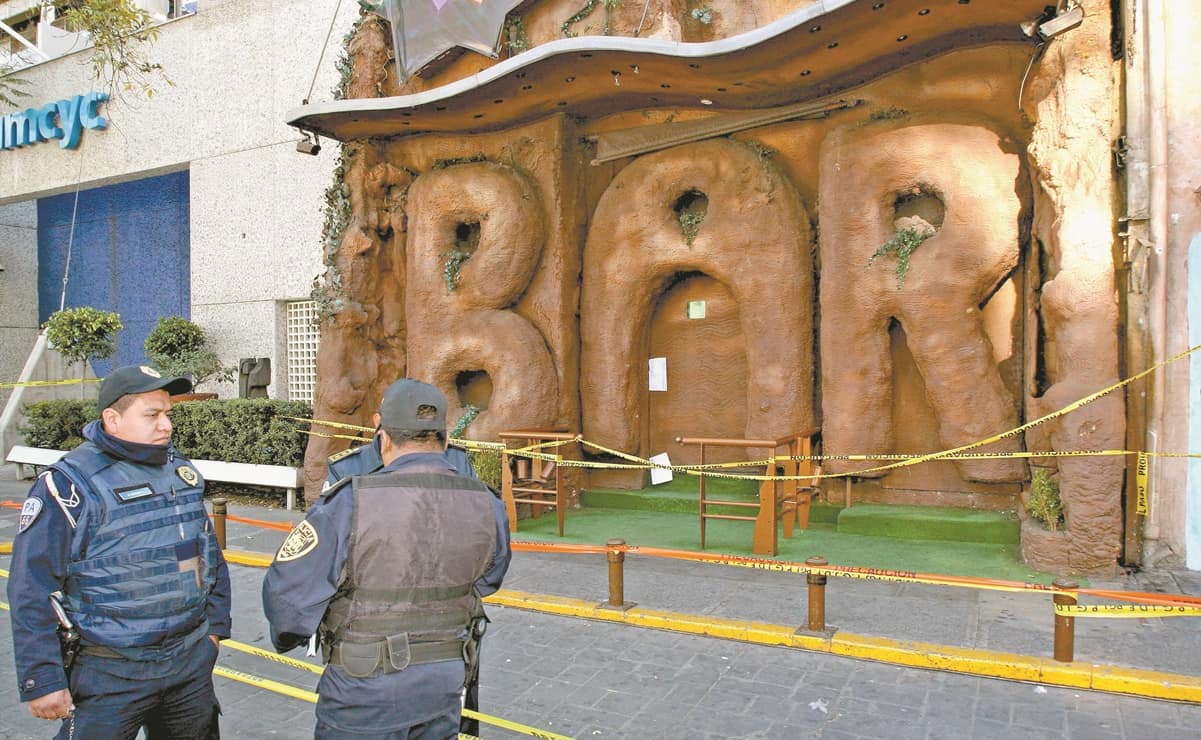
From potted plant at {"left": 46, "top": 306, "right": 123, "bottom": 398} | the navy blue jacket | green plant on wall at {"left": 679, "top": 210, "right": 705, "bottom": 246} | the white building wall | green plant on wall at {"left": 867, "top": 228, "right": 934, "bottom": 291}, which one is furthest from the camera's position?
potted plant at {"left": 46, "top": 306, "right": 123, "bottom": 398}

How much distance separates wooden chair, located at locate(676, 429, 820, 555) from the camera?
755 cm

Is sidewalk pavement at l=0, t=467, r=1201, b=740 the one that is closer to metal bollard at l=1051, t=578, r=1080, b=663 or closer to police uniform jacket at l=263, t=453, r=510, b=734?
metal bollard at l=1051, t=578, r=1080, b=663

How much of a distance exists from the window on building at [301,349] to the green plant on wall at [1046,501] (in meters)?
10.9

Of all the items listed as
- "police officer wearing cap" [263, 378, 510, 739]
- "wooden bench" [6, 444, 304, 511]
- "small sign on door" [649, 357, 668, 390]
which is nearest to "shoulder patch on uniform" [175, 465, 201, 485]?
"police officer wearing cap" [263, 378, 510, 739]

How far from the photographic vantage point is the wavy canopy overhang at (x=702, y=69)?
7.10 m

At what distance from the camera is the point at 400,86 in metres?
10.3

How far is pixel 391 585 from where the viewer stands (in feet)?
9.05

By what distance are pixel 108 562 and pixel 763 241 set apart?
23.1ft

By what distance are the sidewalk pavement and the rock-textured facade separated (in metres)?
1.47

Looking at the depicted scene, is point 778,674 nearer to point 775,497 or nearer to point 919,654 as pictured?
point 919,654

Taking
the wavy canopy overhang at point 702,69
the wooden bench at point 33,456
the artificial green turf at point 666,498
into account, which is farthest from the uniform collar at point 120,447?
the wooden bench at point 33,456

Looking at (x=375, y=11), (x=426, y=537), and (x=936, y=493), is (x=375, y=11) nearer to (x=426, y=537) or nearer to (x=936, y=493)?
(x=936, y=493)

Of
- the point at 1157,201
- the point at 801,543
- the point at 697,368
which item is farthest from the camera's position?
the point at 697,368

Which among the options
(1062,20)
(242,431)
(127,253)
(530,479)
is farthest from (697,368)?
(127,253)
